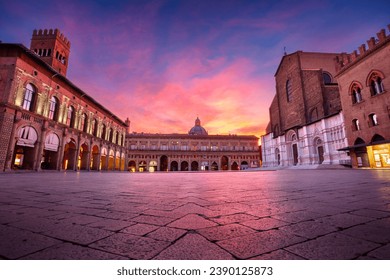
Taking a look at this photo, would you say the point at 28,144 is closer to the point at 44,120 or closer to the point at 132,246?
the point at 44,120

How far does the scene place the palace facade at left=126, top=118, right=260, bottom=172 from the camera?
1925 inches

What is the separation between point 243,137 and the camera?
51906 millimetres

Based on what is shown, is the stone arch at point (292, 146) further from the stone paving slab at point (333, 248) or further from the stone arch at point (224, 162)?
the stone paving slab at point (333, 248)

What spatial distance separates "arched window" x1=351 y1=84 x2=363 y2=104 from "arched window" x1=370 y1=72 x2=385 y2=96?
95 centimetres

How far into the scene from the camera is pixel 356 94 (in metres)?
16.5

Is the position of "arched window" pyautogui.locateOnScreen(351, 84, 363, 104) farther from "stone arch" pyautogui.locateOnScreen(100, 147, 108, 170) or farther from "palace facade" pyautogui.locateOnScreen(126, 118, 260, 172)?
"palace facade" pyautogui.locateOnScreen(126, 118, 260, 172)

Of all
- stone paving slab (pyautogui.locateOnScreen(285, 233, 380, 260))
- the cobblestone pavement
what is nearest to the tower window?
the cobblestone pavement

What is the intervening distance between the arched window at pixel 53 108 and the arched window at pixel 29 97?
1665 mm

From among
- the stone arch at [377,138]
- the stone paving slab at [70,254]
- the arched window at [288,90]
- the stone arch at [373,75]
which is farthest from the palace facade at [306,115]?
the stone paving slab at [70,254]

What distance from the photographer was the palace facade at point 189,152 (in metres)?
48.9

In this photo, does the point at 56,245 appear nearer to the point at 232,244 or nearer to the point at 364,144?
the point at 232,244

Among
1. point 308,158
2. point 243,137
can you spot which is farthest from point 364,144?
point 243,137
